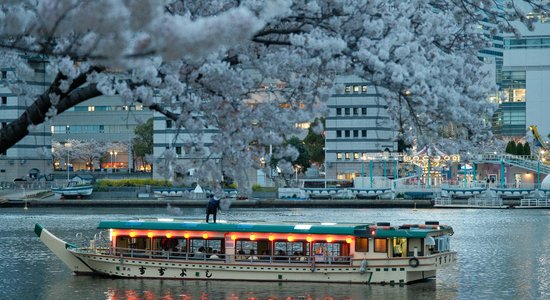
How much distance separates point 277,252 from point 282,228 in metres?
1.51

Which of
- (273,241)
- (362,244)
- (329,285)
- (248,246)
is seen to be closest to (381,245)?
(362,244)

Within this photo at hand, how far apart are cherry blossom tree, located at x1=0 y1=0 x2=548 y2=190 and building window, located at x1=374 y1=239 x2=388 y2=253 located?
81.7 feet

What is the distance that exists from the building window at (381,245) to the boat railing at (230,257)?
1.17 metres

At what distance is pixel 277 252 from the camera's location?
4512 cm

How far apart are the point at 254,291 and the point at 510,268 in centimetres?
1516

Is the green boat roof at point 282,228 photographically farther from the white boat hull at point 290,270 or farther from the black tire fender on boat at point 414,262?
the white boat hull at point 290,270

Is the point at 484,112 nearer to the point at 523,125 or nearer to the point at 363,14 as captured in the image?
the point at 363,14

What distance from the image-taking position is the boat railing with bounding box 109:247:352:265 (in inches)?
1750

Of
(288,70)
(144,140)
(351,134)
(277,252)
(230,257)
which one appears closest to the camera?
(288,70)

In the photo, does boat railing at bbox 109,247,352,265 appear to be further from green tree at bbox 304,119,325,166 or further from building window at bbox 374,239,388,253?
green tree at bbox 304,119,325,166

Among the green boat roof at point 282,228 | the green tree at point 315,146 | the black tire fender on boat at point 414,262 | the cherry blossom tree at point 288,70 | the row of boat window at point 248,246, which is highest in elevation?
the green tree at point 315,146

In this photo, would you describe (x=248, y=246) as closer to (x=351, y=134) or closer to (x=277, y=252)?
(x=277, y=252)

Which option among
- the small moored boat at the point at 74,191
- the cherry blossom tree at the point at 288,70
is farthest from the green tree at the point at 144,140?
the cherry blossom tree at the point at 288,70

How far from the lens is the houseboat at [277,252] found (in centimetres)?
4372
